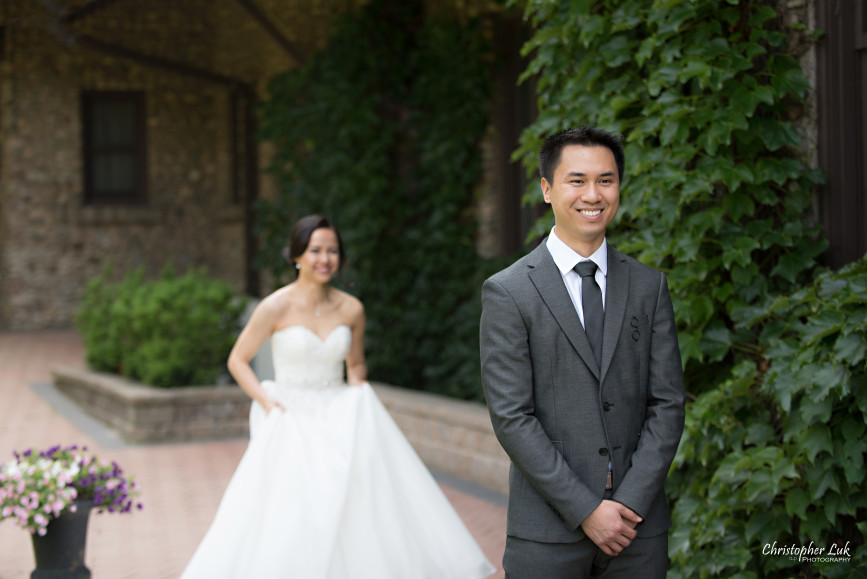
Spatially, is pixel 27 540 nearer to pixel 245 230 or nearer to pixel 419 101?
pixel 419 101

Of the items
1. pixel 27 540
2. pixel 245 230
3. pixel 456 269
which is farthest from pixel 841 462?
pixel 245 230

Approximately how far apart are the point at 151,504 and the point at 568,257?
14.7 feet

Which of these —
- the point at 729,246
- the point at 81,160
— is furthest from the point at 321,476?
the point at 81,160

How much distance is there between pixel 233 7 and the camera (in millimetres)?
13086

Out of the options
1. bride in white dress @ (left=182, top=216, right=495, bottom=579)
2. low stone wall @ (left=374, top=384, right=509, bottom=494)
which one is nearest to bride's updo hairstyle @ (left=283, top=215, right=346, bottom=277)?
bride in white dress @ (left=182, top=216, right=495, bottom=579)

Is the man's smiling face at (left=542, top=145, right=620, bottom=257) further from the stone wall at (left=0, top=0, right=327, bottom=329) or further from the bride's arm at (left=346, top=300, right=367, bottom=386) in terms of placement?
the stone wall at (left=0, top=0, right=327, bottom=329)

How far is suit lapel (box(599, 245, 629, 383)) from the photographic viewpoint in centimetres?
229

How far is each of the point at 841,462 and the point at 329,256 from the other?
2349 millimetres

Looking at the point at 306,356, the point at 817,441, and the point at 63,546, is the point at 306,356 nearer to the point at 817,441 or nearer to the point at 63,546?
the point at 63,546

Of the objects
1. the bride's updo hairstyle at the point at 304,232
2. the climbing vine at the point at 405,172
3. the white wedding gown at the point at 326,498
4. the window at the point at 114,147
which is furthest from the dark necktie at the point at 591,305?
the window at the point at 114,147

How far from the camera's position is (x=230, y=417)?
818 cm

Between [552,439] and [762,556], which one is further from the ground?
[552,439]

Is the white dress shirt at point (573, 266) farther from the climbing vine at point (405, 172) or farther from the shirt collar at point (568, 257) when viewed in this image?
the climbing vine at point (405, 172)

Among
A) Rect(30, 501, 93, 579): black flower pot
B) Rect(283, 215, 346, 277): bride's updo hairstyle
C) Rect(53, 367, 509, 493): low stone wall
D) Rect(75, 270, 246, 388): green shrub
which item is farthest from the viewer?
Rect(75, 270, 246, 388): green shrub
